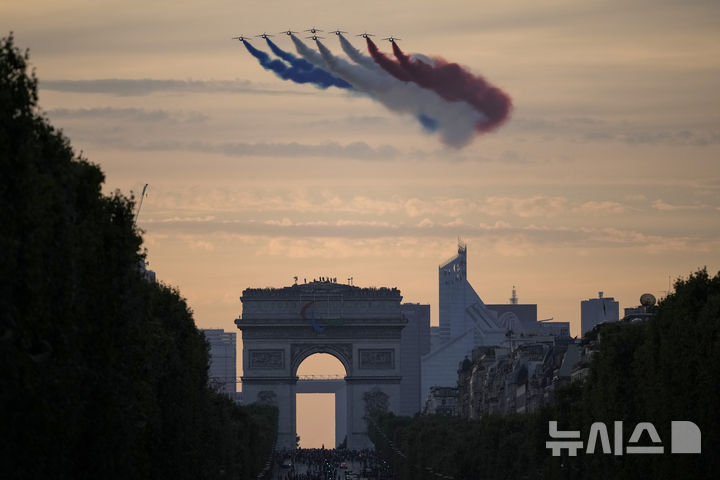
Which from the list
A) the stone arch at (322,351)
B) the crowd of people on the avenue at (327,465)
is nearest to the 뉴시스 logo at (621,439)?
the crowd of people on the avenue at (327,465)

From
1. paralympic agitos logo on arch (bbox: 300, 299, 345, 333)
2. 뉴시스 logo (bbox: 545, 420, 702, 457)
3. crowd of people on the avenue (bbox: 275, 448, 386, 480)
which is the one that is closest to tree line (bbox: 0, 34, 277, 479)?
뉴시스 logo (bbox: 545, 420, 702, 457)

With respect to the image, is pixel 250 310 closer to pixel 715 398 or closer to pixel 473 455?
pixel 473 455

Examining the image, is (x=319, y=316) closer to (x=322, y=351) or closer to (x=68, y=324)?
(x=322, y=351)

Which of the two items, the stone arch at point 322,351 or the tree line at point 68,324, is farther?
the stone arch at point 322,351

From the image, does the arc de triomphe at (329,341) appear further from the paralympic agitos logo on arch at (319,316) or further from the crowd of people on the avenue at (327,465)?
the crowd of people on the avenue at (327,465)

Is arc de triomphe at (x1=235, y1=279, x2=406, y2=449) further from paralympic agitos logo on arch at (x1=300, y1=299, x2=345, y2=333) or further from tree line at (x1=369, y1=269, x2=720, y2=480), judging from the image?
tree line at (x1=369, y1=269, x2=720, y2=480)

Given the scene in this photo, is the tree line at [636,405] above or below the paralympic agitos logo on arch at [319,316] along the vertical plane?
below

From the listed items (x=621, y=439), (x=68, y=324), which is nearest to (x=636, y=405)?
(x=621, y=439)
